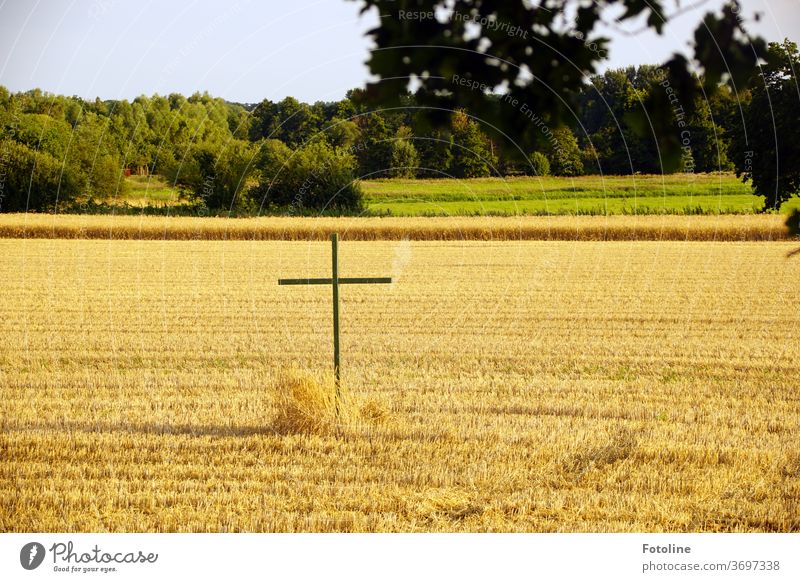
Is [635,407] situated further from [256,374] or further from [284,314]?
[284,314]

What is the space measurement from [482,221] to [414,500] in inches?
1547

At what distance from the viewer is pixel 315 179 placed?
30.9m

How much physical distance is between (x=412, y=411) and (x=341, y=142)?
9.68 metres

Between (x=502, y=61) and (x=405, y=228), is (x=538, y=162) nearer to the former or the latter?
(x=502, y=61)

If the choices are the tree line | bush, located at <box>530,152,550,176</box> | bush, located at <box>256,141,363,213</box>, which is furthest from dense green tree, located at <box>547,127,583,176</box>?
bush, located at <box>256,141,363,213</box>

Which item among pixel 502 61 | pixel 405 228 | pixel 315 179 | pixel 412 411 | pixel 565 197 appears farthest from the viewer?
pixel 565 197

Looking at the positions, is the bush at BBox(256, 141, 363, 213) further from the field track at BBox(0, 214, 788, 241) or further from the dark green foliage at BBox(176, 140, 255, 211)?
the field track at BBox(0, 214, 788, 241)

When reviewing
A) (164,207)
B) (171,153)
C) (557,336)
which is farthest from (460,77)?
(164,207)

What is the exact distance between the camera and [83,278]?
27.5 metres

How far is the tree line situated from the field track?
4.33 feet

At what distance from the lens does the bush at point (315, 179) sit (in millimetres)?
28625

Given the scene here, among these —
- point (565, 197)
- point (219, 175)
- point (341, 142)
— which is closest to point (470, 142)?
point (341, 142)

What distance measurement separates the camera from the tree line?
5.21m

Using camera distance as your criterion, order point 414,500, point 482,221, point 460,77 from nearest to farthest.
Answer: point 460,77
point 414,500
point 482,221
